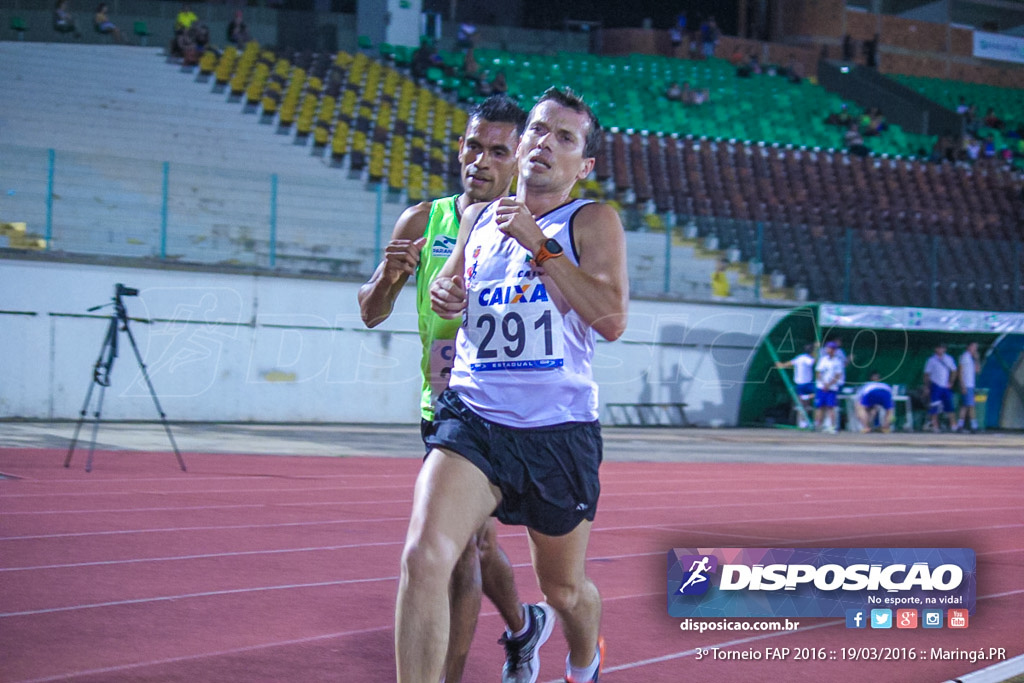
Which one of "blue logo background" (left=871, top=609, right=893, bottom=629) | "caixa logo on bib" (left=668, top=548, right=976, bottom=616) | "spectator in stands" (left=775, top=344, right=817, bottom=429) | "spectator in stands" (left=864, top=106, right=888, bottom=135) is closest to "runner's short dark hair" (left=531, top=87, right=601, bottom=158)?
"caixa logo on bib" (left=668, top=548, right=976, bottom=616)

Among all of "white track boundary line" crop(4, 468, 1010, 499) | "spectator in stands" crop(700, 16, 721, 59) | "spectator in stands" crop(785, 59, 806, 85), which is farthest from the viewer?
"spectator in stands" crop(700, 16, 721, 59)

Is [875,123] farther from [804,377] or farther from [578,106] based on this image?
[578,106]

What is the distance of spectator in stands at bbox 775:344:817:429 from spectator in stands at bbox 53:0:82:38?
16.3 m

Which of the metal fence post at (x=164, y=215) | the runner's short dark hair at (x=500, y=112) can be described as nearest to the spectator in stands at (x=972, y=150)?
the metal fence post at (x=164, y=215)

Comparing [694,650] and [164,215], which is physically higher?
[164,215]

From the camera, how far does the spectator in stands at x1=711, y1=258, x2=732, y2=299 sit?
20562 millimetres

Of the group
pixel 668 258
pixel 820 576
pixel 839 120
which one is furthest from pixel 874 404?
pixel 820 576

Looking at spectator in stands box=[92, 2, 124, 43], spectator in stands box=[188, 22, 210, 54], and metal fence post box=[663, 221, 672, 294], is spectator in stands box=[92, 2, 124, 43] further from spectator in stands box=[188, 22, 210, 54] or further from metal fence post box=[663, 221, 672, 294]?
metal fence post box=[663, 221, 672, 294]

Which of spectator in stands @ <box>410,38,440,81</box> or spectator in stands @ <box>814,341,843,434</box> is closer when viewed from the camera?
spectator in stands @ <box>814,341,843,434</box>

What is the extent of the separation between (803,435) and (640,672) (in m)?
16.0

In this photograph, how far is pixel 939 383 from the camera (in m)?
21.4

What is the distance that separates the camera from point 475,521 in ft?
10.4

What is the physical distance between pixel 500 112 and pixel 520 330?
3.85 ft

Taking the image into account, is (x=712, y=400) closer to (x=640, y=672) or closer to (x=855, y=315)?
(x=855, y=315)
